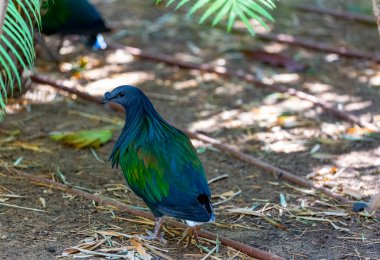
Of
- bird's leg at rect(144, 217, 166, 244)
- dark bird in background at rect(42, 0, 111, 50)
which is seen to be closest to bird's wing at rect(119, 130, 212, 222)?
bird's leg at rect(144, 217, 166, 244)

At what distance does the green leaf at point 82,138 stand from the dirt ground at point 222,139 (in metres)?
0.05

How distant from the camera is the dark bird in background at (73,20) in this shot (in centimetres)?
627

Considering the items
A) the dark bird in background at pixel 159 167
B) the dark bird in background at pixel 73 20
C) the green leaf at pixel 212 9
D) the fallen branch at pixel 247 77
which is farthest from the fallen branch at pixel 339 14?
the dark bird in background at pixel 159 167

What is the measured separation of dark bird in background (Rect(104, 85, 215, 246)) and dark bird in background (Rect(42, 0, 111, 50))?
2620 millimetres

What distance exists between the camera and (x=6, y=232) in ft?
12.2

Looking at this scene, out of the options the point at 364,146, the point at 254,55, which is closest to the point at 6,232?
the point at 364,146

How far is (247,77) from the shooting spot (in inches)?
261

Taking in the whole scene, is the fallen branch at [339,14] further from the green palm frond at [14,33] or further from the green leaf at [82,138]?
the green palm frond at [14,33]

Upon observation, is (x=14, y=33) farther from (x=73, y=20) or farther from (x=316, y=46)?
(x=316, y=46)

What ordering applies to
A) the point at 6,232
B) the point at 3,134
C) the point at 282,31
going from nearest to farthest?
the point at 6,232 < the point at 3,134 < the point at 282,31

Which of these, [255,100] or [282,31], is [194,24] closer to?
[282,31]

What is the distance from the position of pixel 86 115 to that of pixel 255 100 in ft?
5.14

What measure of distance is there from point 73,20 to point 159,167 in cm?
318

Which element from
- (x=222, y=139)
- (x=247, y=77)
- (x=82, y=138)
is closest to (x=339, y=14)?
(x=247, y=77)
